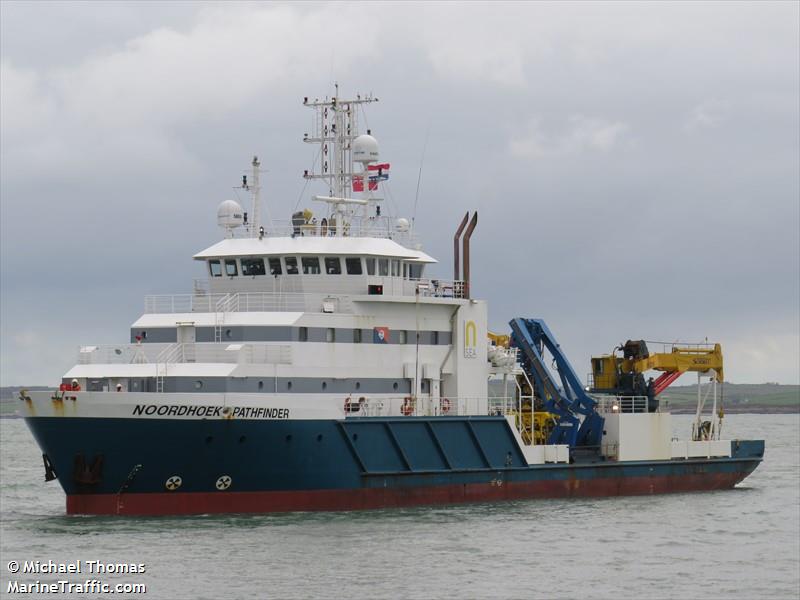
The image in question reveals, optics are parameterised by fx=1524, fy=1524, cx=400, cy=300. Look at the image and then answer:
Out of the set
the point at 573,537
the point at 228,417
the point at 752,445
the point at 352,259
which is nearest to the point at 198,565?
the point at 228,417

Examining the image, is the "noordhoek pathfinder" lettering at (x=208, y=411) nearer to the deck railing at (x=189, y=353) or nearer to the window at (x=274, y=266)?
the deck railing at (x=189, y=353)

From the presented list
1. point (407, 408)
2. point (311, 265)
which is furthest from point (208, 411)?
point (311, 265)

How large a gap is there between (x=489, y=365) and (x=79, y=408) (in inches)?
463

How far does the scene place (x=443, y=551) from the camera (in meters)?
29.6

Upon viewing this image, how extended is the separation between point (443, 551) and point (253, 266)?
37.1ft

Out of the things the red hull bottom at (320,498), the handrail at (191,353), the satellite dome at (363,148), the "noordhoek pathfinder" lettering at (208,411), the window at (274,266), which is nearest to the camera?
the "noordhoek pathfinder" lettering at (208,411)

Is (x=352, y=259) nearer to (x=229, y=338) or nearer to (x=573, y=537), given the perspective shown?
(x=229, y=338)

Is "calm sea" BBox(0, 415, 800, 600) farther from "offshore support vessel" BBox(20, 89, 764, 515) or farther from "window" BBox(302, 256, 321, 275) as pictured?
"window" BBox(302, 256, 321, 275)

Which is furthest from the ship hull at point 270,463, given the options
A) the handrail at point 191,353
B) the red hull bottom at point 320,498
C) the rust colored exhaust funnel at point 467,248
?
the rust colored exhaust funnel at point 467,248

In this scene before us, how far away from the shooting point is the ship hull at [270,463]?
32906 millimetres

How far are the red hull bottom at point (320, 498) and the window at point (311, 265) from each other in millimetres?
5877

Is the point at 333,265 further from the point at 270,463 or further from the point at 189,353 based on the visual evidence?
the point at 270,463

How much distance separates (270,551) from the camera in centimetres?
2888

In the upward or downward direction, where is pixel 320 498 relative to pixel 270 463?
downward
